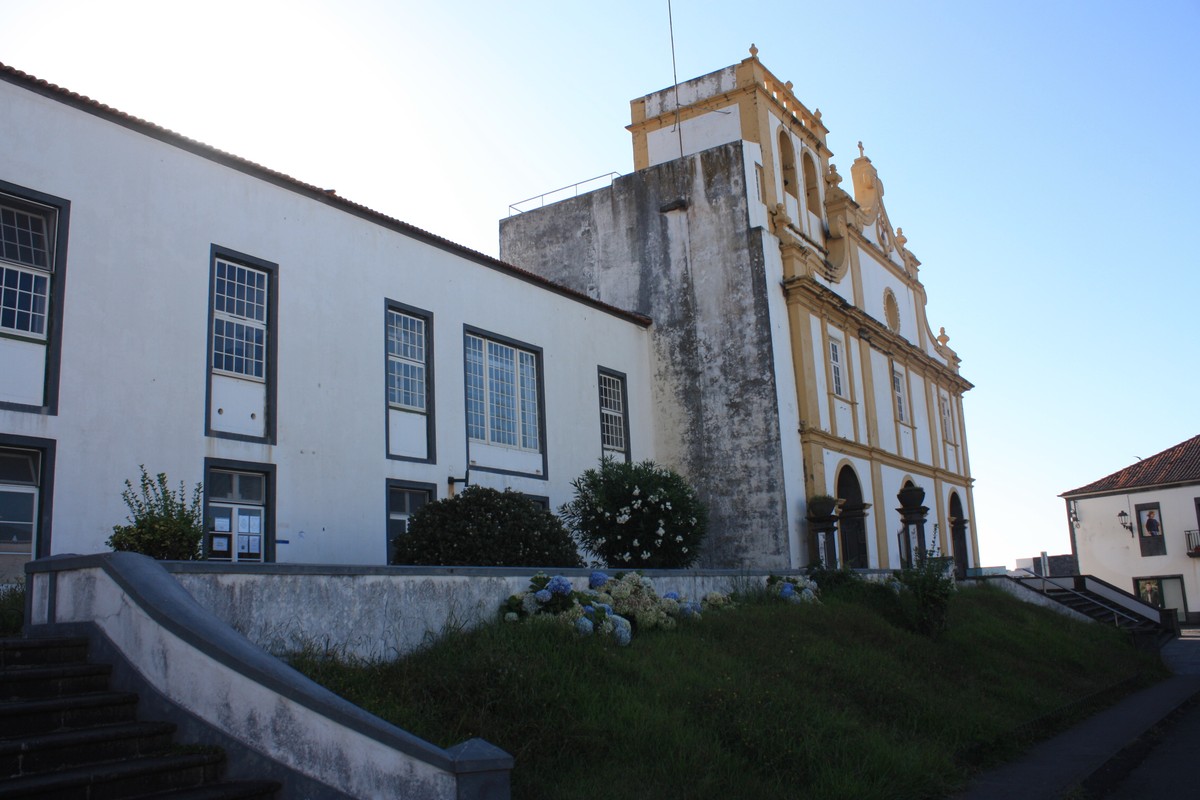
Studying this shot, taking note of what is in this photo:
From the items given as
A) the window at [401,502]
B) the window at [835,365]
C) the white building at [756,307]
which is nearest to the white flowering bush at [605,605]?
the window at [401,502]

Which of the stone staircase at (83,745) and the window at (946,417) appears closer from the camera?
the stone staircase at (83,745)

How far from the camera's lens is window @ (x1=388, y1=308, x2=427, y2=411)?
57.6ft

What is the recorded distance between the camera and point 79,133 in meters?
13.4

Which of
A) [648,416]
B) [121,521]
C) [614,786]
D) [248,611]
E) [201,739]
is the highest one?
[648,416]

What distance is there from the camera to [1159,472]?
150 feet

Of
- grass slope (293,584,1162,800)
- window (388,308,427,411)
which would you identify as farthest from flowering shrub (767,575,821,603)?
window (388,308,427,411)

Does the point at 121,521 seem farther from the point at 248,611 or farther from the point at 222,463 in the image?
the point at 248,611

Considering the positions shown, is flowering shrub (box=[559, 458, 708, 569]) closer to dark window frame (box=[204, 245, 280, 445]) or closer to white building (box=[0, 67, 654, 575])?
white building (box=[0, 67, 654, 575])

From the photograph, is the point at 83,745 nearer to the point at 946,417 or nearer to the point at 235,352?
the point at 235,352

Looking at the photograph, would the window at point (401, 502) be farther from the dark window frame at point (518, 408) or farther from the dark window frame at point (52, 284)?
the dark window frame at point (52, 284)

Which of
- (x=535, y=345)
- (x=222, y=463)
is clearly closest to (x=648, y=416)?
(x=535, y=345)

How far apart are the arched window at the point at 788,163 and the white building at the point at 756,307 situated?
5 cm

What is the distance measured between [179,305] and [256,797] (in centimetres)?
962

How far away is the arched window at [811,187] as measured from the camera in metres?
28.6
